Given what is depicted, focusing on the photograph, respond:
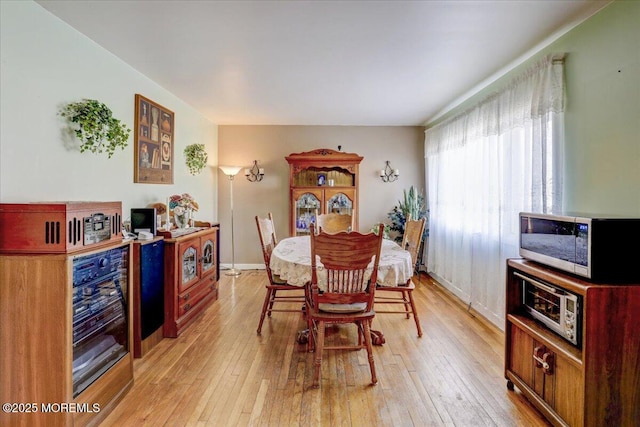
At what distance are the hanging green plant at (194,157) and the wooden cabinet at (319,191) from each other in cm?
125

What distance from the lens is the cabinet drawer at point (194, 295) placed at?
2.98 meters

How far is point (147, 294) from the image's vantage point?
8.50 ft

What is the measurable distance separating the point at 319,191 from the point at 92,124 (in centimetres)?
311

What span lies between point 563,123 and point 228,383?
2.96 meters

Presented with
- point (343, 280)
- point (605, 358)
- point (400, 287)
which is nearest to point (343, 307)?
point (343, 280)

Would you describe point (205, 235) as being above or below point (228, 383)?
above

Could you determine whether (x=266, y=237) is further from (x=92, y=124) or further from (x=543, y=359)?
(x=543, y=359)

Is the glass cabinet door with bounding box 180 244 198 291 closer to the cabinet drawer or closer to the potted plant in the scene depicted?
the cabinet drawer

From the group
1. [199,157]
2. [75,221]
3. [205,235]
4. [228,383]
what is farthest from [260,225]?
[199,157]

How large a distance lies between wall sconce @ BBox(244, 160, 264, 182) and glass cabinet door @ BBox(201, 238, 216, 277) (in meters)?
1.73

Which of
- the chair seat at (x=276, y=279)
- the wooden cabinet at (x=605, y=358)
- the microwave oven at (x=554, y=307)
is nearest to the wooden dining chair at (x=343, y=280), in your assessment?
the chair seat at (x=276, y=279)

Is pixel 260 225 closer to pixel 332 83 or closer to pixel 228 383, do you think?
pixel 228 383

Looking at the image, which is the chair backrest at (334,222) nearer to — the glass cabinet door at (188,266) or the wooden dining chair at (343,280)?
the glass cabinet door at (188,266)

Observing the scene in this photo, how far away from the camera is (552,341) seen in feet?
5.49
